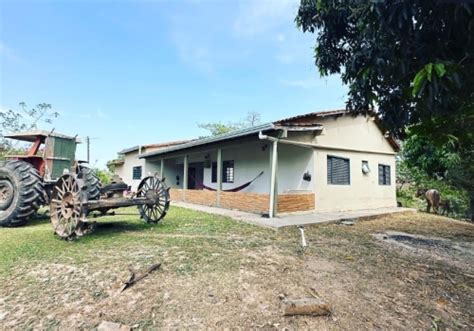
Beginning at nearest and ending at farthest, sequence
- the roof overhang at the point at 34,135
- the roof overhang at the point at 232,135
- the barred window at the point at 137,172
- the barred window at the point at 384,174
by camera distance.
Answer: the roof overhang at the point at 34,135 < the roof overhang at the point at 232,135 < the barred window at the point at 384,174 < the barred window at the point at 137,172

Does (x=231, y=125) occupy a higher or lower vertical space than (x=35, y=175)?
higher

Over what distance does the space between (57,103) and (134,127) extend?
6.45m

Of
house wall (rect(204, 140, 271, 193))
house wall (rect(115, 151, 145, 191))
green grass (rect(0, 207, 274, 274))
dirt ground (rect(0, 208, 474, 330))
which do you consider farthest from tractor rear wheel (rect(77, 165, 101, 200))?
house wall (rect(115, 151, 145, 191))

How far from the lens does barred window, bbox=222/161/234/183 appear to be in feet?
37.1

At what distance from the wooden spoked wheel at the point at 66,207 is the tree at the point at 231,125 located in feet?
86.0

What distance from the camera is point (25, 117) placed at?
815 inches

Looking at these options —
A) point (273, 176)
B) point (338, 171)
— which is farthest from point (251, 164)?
point (273, 176)

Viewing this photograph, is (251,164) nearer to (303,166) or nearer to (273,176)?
(303,166)

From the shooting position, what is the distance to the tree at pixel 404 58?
230cm

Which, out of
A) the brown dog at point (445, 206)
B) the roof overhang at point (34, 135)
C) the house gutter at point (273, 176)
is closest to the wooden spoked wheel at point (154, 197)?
the roof overhang at point (34, 135)

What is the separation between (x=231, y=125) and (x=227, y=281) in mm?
28728

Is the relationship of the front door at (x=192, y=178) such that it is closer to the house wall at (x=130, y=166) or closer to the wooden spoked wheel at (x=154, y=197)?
the house wall at (x=130, y=166)

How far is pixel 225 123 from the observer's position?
31.1 metres

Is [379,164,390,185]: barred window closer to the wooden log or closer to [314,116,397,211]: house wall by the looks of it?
[314,116,397,211]: house wall
